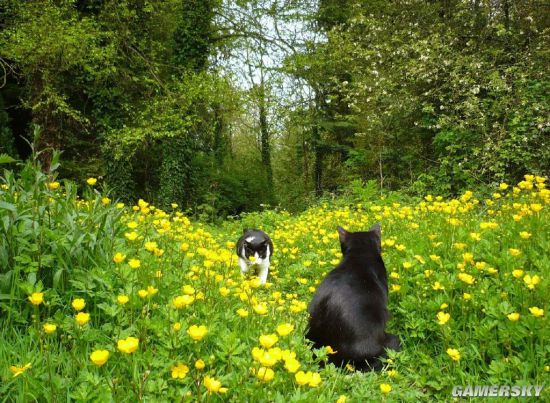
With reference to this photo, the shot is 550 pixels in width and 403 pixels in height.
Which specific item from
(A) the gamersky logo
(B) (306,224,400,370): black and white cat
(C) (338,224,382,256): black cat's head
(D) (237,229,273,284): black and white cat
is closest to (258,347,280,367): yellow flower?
(B) (306,224,400,370): black and white cat

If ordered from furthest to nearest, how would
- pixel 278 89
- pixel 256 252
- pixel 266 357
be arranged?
pixel 278 89 → pixel 256 252 → pixel 266 357

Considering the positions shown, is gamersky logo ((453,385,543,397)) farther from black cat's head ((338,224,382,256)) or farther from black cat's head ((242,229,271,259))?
black cat's head ((242,229,271,259))

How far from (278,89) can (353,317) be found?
17629 millimetres

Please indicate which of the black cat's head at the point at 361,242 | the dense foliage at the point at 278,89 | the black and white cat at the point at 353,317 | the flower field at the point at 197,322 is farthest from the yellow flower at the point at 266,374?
the dense foliage at the point at 278,89

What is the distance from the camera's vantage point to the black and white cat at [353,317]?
300 cm

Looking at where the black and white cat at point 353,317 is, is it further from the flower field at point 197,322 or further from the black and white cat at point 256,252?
the black and white cat at point 256,252

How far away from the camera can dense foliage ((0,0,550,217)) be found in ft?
33.2

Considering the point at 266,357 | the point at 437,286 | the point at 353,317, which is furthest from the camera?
the point at 437,286

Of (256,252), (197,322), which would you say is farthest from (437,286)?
(256,252)

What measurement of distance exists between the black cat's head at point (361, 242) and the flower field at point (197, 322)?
408mm

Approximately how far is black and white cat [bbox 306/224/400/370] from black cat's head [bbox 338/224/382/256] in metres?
0.37

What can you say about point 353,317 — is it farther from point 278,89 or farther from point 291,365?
point 278,89

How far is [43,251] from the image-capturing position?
8.61 ft

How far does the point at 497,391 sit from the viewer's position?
2.50m
